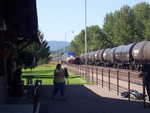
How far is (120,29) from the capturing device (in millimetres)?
95500

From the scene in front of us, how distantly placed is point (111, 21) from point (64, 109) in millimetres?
102180

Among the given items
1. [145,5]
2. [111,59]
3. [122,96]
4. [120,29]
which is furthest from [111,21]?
[122,96]

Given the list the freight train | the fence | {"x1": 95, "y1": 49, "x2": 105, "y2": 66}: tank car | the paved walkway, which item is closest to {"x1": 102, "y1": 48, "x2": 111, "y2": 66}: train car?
the freight train

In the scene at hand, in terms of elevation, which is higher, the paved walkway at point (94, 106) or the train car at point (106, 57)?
the train car at point (106, 57)

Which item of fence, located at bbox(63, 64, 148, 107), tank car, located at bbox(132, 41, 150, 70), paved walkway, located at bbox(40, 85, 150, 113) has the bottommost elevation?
paved walkway, located at bbox(40, 85, 150, 113)

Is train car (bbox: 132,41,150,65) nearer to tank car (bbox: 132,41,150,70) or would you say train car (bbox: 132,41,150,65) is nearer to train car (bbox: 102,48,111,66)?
tank car (bbox: 132,41,150,70)

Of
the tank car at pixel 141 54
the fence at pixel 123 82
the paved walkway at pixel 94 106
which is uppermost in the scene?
the tank car at pixel 141 54

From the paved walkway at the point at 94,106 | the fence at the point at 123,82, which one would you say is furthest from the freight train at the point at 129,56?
the paved walkway at the point at 94,106

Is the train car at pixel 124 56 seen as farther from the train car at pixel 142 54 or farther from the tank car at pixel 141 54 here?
the train car at pixel 142 54

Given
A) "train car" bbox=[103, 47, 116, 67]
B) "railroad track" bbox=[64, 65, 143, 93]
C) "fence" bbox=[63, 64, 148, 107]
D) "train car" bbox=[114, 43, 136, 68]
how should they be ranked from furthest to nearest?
"train car" bbox=[103, 47, 116, 67] → "train car" bbox=[114, 43, 136, 68] → "railroad track" bbox=[64, 65, 143, 93] → "fence" bbox=[63, 64, 148, 107]

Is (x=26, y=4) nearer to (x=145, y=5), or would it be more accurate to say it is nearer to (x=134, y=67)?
(x=134, y=67)

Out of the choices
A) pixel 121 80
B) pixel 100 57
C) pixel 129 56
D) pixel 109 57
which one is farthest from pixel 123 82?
pixel 100 57

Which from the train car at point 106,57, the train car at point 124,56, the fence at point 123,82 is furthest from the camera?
the train car at point 106,57

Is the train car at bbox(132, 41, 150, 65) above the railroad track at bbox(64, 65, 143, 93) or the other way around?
above
